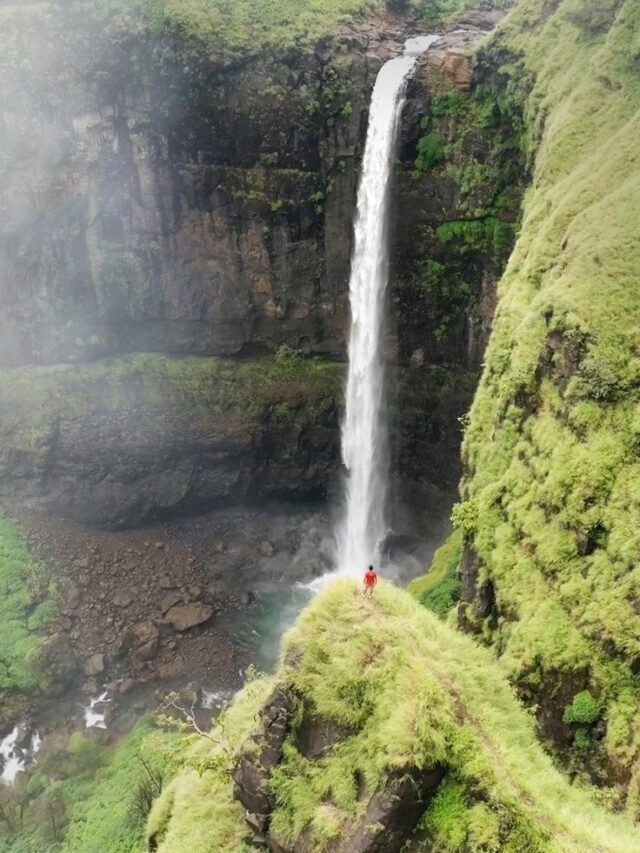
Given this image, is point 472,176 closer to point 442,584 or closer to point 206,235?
point 206,235

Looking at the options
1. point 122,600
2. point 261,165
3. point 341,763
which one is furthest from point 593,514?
point 261,165

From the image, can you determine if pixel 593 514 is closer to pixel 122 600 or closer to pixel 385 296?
pixel 385 296

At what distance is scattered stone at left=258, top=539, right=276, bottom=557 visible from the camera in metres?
25.1

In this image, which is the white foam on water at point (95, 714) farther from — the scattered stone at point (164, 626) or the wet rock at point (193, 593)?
the wet rock at point (193, 593)

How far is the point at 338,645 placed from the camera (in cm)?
822

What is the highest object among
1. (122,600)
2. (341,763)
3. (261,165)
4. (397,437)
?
(261,165)

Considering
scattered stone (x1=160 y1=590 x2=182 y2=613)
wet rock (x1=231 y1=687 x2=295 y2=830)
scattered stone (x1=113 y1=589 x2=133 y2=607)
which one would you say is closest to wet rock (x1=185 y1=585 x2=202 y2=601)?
scattered stone (x1=160 y1=590 x2=182 y2=613)

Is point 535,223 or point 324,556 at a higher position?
point 535,223

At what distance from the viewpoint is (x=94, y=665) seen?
21031 millimetres

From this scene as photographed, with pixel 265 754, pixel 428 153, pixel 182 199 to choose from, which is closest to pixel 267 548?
pixel 182 199

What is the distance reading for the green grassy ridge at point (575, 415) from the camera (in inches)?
383

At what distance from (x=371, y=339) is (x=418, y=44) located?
10298 mm

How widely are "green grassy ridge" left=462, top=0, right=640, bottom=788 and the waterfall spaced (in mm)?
6515

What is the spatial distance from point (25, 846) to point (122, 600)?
7747 millimetres
